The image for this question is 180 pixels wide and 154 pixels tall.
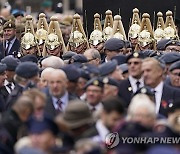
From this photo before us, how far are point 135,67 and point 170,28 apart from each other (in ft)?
21.5

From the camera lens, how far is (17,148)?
42.7 ft

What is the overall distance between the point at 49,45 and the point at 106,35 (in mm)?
1346

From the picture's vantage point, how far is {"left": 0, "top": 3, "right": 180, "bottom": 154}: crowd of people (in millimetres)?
13297

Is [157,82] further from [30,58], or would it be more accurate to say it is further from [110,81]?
[30,58]

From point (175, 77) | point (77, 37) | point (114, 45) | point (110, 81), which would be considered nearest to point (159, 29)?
point (77, 37)

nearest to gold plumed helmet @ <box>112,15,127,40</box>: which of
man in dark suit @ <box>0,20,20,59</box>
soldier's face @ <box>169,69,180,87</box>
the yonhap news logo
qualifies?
man in dark suit @ <box>0,20,20,59</box>

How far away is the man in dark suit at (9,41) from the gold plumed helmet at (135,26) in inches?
76.8

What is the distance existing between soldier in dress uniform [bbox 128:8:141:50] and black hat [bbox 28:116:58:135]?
944cm

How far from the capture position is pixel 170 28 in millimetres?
23500

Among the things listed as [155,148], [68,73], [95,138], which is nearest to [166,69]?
[68,73]

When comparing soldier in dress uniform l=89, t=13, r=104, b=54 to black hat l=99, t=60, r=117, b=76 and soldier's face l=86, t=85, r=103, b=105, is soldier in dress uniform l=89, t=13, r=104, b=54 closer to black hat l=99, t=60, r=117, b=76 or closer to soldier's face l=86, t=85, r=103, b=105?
black hat l=99, t=60, r=117, b=76

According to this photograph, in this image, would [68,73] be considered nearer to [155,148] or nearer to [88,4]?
[155,148]

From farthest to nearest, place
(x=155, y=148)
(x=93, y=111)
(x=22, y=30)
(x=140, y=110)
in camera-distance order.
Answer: (x=22, y=30) < (x=93, y=111) < (x=140, y=110) < (x=155, y=148)

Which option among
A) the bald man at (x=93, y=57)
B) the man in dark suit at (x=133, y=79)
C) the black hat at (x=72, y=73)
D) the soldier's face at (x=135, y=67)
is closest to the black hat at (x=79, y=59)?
the bald man at (x=93, y=57)
